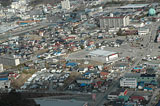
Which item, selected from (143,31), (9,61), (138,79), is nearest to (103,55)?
(138,79)

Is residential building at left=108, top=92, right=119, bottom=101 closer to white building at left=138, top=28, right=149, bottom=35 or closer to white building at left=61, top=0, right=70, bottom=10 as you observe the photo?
white building at left=138, top=28, right=149, bottom=35

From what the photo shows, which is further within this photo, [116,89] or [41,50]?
[41,50]

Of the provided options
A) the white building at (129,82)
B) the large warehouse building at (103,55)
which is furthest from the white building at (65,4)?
the white building at (129,82)

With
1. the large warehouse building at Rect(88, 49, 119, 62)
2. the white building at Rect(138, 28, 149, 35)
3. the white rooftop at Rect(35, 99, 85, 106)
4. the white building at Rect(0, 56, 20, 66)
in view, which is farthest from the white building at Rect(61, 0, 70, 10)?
the white rooftop at Rect(35, 99, 85, 106)

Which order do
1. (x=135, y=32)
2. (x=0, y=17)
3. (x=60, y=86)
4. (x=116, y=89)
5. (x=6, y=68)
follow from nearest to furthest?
(x=116, y=89)
(x=60, y=86)
(x=6, y=68)
(x=135, y=32)
(x=0, y=17)

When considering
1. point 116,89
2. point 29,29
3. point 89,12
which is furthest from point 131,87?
point 89,12

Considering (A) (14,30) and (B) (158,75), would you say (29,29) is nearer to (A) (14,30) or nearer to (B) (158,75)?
(A) (14,30)

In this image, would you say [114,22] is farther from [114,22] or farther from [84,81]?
[84,81]

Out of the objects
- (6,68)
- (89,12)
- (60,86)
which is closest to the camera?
(60,86)
